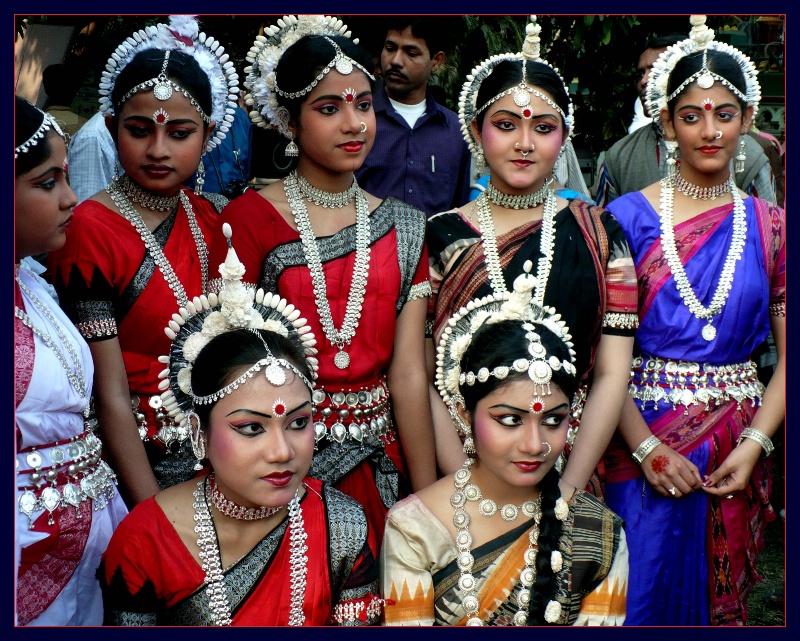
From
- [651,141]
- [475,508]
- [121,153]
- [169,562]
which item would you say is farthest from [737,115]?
[169,562]

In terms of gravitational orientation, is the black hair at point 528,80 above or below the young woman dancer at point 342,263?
above

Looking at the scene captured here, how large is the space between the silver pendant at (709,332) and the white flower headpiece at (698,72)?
32.3 inches

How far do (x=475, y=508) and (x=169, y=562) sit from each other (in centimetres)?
88

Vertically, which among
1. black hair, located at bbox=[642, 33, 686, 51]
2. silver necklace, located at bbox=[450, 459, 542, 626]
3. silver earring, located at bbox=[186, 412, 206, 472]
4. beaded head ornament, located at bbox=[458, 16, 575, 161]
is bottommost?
silver necklace, located at bbox=[450, 459, 542, 626]

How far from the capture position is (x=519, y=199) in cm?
367

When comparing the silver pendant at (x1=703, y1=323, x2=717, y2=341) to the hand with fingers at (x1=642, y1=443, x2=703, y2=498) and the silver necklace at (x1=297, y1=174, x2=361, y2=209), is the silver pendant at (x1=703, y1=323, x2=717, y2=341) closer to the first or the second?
the hand with fingers at (x1=642, y1=443, x2=703, y2=498)

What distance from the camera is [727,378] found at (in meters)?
3.79

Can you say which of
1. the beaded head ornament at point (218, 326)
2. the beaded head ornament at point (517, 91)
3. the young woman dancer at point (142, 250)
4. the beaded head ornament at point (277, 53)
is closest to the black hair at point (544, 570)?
the beaded head ornament at point (218, 326)

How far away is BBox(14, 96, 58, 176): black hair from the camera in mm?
2881

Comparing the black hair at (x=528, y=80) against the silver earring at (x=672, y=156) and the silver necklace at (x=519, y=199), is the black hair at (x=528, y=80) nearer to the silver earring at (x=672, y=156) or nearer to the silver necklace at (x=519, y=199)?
the silver necklace at (x=519, y=199)

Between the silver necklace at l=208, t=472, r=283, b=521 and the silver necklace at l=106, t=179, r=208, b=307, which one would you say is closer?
the silver necklace at l=208, t=472, r=283, b=521

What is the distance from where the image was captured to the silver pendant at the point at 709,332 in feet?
12.2

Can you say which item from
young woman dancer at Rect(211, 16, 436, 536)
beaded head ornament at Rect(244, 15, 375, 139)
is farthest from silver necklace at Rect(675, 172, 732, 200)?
beaded head ornament at Rect(244, 15, 375, 139)

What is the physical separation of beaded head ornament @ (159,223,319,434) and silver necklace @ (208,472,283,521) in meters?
0.23
